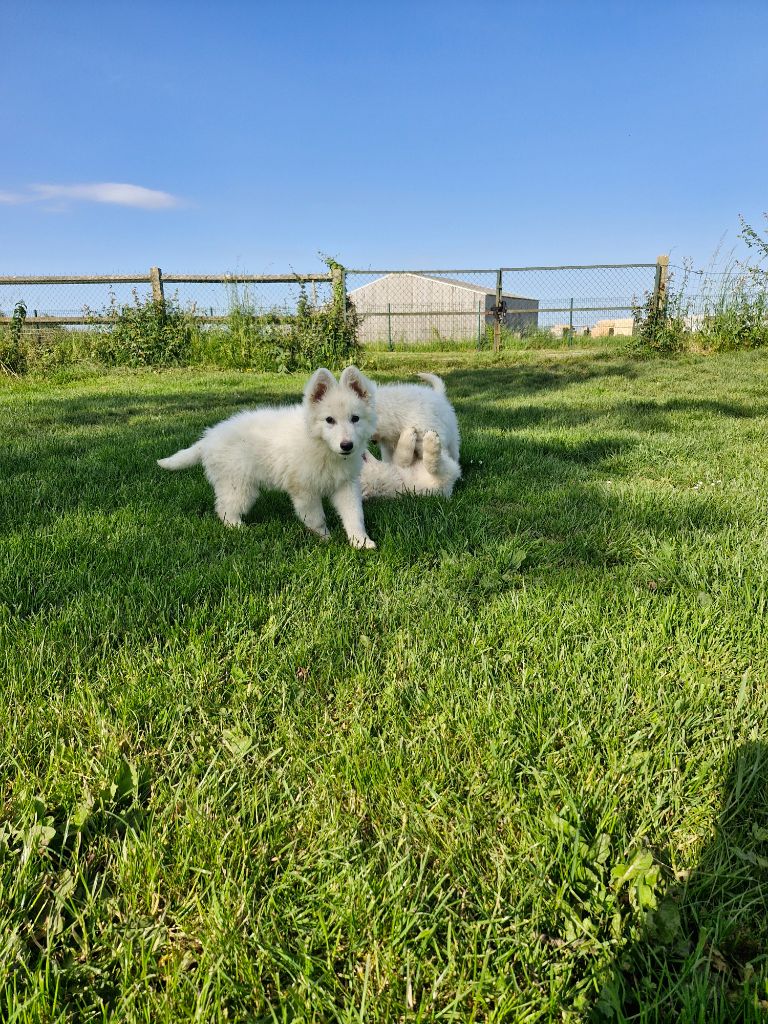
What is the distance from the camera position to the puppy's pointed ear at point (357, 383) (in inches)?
125

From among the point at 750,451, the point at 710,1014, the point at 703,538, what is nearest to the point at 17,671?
the point at 710,1014

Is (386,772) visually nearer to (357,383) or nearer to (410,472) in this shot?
(357,383)

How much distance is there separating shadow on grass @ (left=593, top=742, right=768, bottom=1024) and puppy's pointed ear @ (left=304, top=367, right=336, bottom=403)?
94.1 inches

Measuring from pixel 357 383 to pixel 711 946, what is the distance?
2.66m

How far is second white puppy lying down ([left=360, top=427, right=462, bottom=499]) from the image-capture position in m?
3.86

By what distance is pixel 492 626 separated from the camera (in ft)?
6.97

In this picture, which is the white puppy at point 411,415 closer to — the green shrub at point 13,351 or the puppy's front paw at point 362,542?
the puppy's front paw at point 362,542

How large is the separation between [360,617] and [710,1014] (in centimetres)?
145

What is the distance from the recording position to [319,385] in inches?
123

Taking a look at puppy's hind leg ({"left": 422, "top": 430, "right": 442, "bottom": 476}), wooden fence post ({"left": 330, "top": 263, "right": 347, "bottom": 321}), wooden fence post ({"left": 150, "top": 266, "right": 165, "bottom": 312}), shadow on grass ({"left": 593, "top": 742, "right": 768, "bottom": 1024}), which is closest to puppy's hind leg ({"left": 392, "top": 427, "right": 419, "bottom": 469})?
puppy's hind leg ({"left": 422, "top": 430, "right": 442, "bottom": 476})

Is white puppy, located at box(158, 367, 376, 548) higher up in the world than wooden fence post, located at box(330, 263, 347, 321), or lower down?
lower down

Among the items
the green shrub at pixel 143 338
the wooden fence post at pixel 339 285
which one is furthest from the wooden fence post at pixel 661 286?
the green shrub at pixel 143 338

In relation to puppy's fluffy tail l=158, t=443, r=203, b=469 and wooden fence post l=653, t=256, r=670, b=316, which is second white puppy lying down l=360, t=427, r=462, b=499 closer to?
puppy's fluffy tail l=158, t=443, r=203, b=469

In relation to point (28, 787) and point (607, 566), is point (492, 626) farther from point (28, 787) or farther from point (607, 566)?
point (28, 787)
